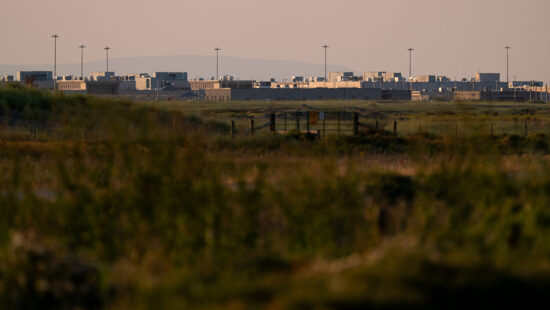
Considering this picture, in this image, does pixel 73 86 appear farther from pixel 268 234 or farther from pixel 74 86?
pixel 268 234

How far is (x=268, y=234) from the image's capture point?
1257 cm

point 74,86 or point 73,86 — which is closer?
point 74,86

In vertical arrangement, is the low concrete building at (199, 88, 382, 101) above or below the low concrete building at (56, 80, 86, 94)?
below

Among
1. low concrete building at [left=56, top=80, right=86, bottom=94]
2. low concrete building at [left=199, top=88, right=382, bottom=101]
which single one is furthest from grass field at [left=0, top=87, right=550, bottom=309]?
low concrete building at [left=56, top=80, right=86, bottom=94]

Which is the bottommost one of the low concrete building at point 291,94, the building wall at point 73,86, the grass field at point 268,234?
the grass field at point 268,234

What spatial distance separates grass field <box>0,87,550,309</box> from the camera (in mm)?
8477

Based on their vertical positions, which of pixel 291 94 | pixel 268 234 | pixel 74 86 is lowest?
pixel 268 234

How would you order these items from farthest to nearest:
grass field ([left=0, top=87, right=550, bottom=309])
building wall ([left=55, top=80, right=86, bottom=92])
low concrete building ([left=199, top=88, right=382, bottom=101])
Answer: building wall ([left=55, top=80, right=86, bottom=92])
low concrete building ([left=199, top=88, right=382, bottom=101])
grass field ([left=0, top=87, right=550, bottom=309])

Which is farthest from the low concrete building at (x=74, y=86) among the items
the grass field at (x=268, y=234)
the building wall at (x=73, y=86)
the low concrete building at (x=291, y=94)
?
the grass field at (x=268, y=234)

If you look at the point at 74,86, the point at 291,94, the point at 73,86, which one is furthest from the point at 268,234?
the point at 73,86

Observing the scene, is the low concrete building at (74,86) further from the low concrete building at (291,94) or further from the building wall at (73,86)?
the low concrete building at (291,94)

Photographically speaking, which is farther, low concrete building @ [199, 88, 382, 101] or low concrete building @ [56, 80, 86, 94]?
low concrete building @ [56, 80, 86, 94]

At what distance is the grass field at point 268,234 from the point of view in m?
8.48

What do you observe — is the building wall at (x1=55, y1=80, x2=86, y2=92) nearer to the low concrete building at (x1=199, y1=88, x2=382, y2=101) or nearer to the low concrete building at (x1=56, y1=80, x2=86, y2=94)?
the low concrete building at (x1=56, y1=80, x2=86, y2=94)
